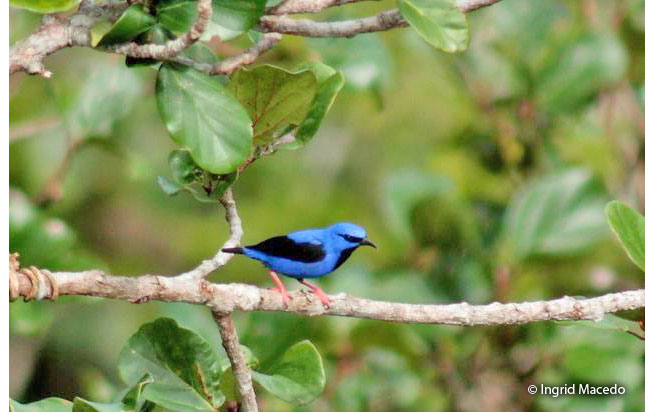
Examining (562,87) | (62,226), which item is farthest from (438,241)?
(62,226)

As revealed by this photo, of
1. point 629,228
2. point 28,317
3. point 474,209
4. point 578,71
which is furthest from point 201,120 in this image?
point 578,71

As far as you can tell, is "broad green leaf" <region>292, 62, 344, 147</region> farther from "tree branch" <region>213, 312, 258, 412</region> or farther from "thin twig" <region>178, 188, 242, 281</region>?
"tree branch" <region>213, 312, 258, 412</region>

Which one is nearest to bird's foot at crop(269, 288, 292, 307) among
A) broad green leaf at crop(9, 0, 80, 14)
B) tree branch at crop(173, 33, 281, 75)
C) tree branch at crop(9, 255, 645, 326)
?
tree branch at crop(9, 255, 645, 326)

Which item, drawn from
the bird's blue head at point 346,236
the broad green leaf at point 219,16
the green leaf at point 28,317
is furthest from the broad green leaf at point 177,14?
the green leaf at point 28,317

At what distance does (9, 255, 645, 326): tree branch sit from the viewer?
182cm

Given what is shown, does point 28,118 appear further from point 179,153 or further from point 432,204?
point 179,153

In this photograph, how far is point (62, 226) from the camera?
3457 mm

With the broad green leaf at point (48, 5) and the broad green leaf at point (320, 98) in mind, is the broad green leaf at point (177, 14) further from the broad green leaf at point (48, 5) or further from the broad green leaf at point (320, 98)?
the broad green leaf at point (320, 98)

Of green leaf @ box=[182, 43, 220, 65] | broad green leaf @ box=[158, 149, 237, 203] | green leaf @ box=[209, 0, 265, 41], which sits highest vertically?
green leaf @ box=[209, 0, 265, 41]

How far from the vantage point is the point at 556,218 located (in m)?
3.79

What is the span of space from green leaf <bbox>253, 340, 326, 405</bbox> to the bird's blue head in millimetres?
342

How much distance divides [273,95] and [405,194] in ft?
6.27

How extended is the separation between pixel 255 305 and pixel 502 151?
2.44 metres

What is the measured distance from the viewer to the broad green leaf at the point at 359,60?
3635mm
